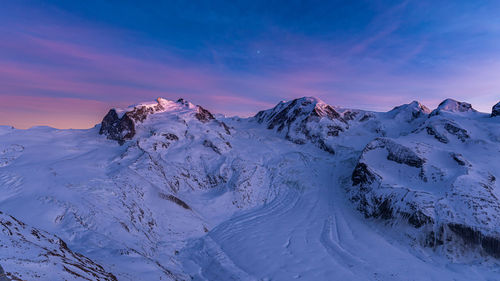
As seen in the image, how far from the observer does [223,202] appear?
41188mm

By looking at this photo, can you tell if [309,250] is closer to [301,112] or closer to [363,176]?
[363,176]

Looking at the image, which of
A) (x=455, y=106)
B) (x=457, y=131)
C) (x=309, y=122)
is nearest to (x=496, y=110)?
(x=455, y=106)

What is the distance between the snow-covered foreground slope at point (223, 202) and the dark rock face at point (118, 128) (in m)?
0.29

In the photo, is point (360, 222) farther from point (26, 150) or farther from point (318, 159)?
point (26, 150)

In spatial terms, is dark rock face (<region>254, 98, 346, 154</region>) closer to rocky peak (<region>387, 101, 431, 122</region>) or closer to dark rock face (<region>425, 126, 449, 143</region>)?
rocky peak (<region>387, 101, 431, 122</region>)

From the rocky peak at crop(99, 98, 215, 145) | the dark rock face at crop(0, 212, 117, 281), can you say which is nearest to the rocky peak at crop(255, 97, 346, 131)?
the rocky peak at crop(99, 98, 215, 145)

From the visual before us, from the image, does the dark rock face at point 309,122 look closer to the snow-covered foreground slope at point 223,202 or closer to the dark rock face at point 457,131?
the snow-covered foreground slope at point 223,202

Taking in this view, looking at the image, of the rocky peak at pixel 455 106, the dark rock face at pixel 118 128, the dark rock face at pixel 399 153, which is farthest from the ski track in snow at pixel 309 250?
the rocky peak at pixel 455 106

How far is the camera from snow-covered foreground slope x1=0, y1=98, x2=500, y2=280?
23.4 m

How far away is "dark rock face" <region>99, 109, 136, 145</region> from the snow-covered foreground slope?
0.29 meters

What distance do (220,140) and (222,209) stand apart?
19.5m

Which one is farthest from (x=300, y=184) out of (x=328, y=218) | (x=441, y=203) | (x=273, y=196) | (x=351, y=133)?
(x=351, y=133)

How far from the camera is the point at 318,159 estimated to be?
61156 millimetres

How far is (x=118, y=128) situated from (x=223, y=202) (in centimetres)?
2700
